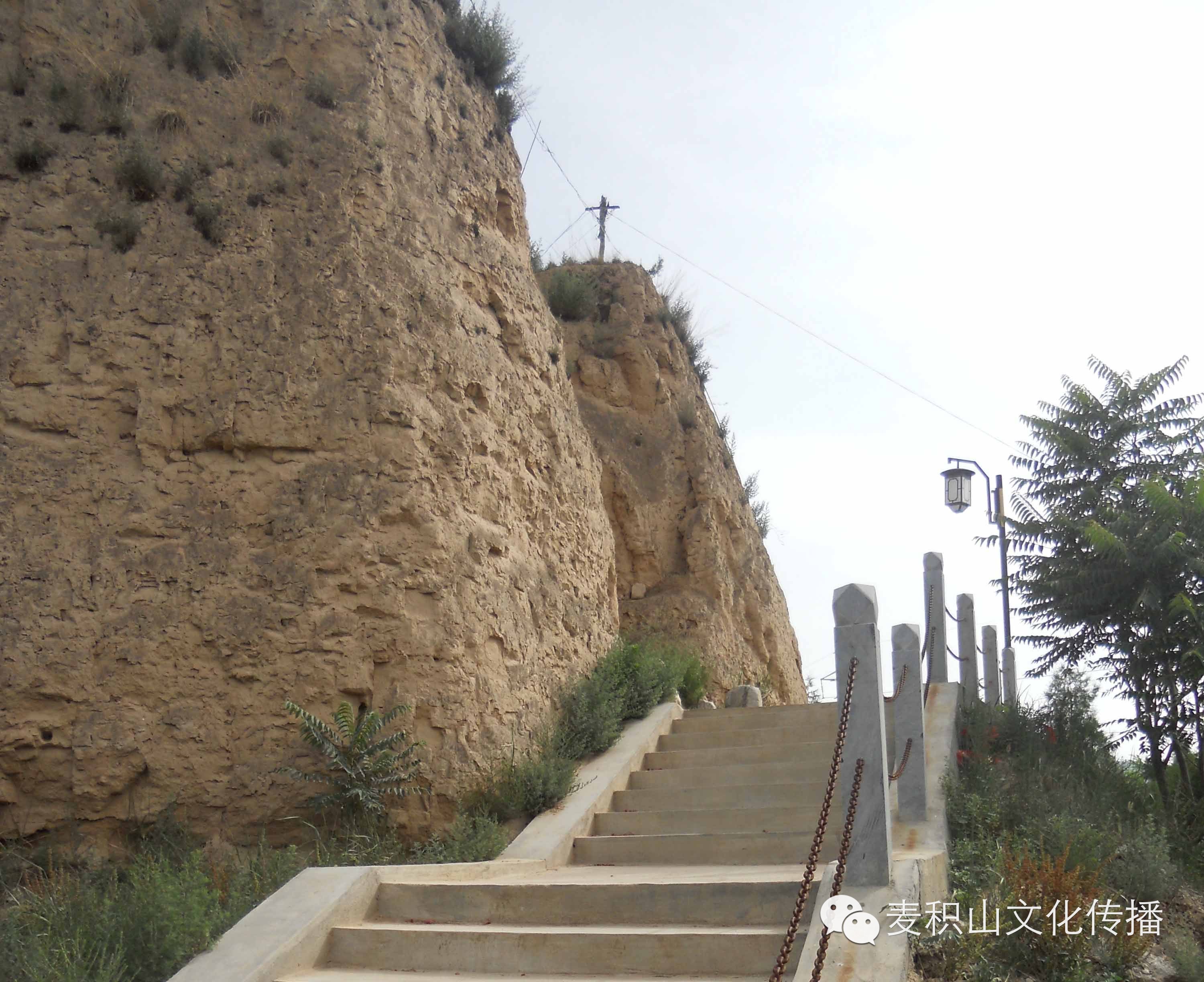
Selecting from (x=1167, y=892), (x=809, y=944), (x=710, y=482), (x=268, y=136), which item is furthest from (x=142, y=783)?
(x=710, y=482)

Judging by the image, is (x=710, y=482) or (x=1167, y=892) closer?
(x=1167, y=892)

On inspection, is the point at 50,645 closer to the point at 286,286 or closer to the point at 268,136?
the point at 286,286

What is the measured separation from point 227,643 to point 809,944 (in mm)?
4948

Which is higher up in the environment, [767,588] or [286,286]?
[286,286]

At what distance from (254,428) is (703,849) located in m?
4.81

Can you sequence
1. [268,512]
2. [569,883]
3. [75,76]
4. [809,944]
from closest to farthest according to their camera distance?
[809,944]
[569,883]
[268,512]
[75,76]

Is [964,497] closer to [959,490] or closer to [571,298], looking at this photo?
[959,490]

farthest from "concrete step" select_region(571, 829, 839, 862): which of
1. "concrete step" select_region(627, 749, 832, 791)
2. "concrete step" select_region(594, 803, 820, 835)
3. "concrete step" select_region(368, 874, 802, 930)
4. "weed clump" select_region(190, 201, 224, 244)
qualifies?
"weed clump" select_region(190, 201, 224, 244)

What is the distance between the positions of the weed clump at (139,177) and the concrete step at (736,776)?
22.0 feet

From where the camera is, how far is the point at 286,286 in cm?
929

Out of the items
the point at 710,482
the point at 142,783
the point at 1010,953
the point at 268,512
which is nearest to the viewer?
the point at 1010,953

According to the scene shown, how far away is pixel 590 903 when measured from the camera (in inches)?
245

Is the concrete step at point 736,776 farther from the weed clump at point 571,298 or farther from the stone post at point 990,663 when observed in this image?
the weed clump at point 571,298

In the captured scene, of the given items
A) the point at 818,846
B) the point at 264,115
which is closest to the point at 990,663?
the point at 818,846
